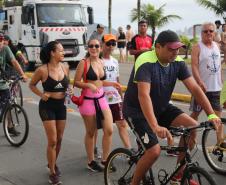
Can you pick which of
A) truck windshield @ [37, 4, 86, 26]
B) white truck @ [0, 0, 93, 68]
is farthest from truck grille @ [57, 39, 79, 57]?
truck windshield @ [37, 4, 86, 26]

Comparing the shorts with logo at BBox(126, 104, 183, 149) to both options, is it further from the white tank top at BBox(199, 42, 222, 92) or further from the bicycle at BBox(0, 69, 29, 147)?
the bicycle at BBox(0, 69, 29, 147)

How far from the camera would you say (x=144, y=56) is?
4258 mm

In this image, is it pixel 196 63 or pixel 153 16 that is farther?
pixel 153 16

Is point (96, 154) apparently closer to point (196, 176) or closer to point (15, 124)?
point (15, 124)

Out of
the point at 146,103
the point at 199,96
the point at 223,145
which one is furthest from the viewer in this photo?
the point at 223,145

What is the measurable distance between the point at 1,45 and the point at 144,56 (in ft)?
14.0

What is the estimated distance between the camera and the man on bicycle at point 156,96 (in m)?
4.09

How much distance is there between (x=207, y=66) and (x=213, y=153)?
1.20 metres

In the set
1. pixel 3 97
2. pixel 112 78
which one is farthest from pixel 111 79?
pixel 3 97

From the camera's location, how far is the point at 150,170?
4.45 metres

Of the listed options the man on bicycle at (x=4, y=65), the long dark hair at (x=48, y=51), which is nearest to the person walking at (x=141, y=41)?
the man on bicycle at (x=4, y=65)

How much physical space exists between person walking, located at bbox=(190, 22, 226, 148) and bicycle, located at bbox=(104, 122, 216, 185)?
6.49 feet

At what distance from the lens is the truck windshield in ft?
61.2

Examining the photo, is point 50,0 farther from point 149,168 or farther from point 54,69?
point 149,168
